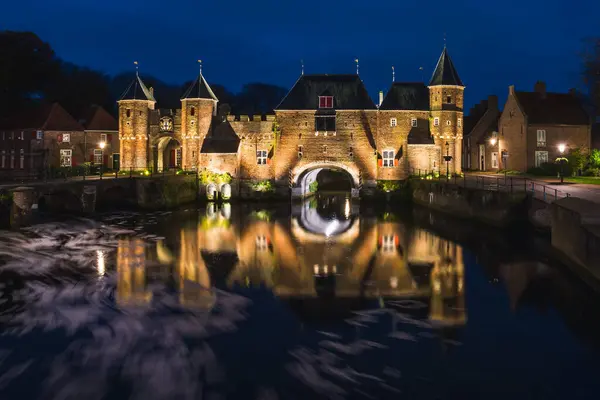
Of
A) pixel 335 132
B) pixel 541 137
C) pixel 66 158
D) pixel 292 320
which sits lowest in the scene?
pixel 292 320

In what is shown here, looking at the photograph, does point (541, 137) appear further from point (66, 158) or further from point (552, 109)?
point (66, 158)

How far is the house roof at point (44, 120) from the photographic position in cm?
4750

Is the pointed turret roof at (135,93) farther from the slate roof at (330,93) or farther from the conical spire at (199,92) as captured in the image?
the slate roof at (330,93)

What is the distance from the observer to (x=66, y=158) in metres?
48.5

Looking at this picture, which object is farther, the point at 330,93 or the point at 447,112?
the point at 330,93

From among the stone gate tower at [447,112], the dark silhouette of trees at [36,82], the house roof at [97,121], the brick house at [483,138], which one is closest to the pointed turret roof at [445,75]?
the stone gate tower at [447,112]

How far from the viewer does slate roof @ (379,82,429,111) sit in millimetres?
42219

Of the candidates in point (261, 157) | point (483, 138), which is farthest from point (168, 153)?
point (483, 138)

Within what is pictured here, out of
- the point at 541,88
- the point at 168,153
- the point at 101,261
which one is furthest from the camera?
the point at 168,153

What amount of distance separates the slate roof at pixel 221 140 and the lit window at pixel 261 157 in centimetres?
164

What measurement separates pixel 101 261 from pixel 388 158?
25625 mm

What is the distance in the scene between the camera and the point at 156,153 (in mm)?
47312

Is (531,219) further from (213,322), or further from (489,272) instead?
(213,322)

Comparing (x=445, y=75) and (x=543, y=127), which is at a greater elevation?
(x=445, y=75)
